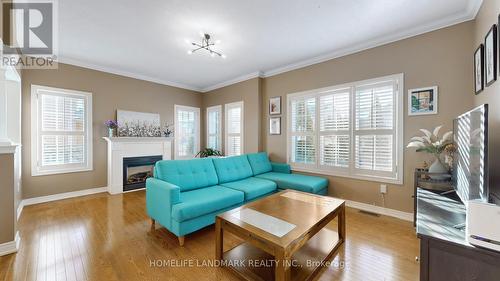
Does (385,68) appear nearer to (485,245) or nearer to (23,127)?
(485,245)

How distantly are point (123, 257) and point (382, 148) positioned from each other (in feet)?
12.0

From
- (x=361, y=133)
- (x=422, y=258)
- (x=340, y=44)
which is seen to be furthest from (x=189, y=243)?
(x=340, y=44)

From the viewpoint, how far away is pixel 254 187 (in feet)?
10.1

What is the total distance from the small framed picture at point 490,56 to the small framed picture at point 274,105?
117 inches

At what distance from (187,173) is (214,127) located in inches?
122

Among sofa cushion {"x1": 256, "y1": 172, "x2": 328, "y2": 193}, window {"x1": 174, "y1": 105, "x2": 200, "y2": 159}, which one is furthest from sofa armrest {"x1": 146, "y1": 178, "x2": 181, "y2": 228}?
window {"x1": 174, "y1": 105, "x2": 200, "y2": 159}

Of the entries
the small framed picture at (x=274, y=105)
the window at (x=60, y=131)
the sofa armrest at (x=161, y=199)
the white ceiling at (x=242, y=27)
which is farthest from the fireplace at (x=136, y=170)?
the small framed picture at (x=274, y=105)

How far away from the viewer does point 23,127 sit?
3463 mm

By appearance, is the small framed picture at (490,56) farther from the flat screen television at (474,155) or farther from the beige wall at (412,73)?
the beige wall at (412,73)

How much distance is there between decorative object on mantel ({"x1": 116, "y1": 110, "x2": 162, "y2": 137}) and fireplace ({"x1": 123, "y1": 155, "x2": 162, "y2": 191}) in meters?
0.58

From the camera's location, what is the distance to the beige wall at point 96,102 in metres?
3.52

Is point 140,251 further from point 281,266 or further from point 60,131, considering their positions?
point 60,131

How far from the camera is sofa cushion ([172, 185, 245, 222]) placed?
2188 millimetres

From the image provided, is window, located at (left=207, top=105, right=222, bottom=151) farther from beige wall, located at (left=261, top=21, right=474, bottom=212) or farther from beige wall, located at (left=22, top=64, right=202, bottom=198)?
beige wall, located at (left=261, top=21, right=474, bottom=212)
